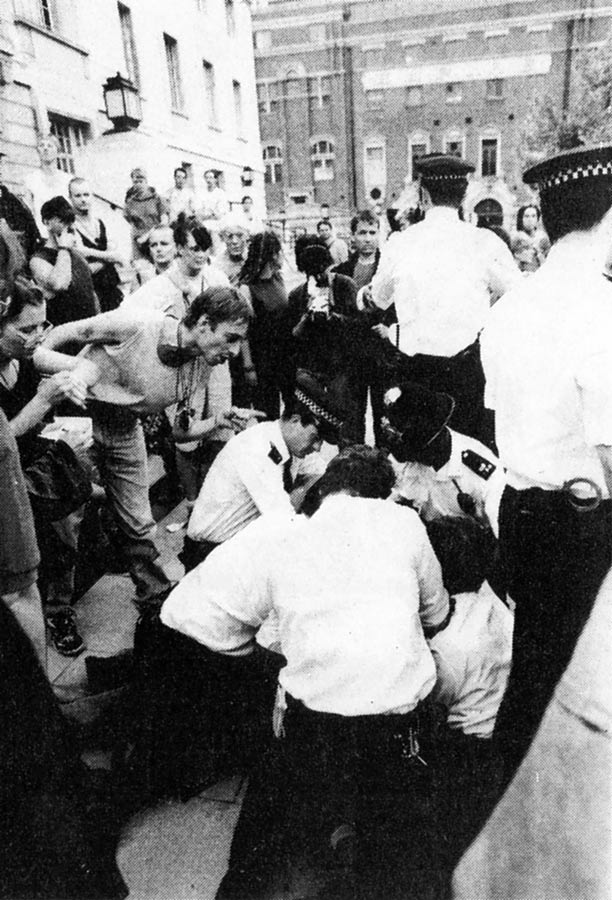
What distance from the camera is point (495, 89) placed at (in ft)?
113

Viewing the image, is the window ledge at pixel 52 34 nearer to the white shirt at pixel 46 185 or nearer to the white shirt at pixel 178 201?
the white shirt at pixel 178 201

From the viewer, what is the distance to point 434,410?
8.93 feet

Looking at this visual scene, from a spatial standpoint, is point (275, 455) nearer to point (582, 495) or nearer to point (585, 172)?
point (582, 495)

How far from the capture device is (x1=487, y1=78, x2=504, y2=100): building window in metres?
34.1

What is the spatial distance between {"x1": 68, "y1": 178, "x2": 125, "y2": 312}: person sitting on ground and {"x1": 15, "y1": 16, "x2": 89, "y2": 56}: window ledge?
417 cm

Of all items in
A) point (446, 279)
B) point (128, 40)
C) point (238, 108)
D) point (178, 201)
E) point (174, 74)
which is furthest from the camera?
point (238, 108)

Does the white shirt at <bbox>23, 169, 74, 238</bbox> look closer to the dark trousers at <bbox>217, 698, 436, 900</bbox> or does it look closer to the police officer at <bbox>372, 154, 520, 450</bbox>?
the police officer at <bbox>372, 154, 520, 450</bbox>

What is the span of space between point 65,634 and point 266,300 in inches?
98.3

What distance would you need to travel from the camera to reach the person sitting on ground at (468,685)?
1.99 metres

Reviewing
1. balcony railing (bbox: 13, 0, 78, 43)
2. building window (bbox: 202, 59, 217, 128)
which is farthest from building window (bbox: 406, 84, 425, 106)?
balcony railing (bbox: 13, 0, 78, 43)

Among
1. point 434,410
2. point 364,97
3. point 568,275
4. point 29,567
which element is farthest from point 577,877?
point 364,97

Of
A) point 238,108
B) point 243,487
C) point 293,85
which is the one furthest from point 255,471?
point 293,85

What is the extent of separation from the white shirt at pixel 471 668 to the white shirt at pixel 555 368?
630 millimetres

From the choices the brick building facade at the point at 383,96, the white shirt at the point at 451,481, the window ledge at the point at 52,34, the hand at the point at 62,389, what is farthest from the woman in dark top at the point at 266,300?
the brick building facade at the point at 383,96
